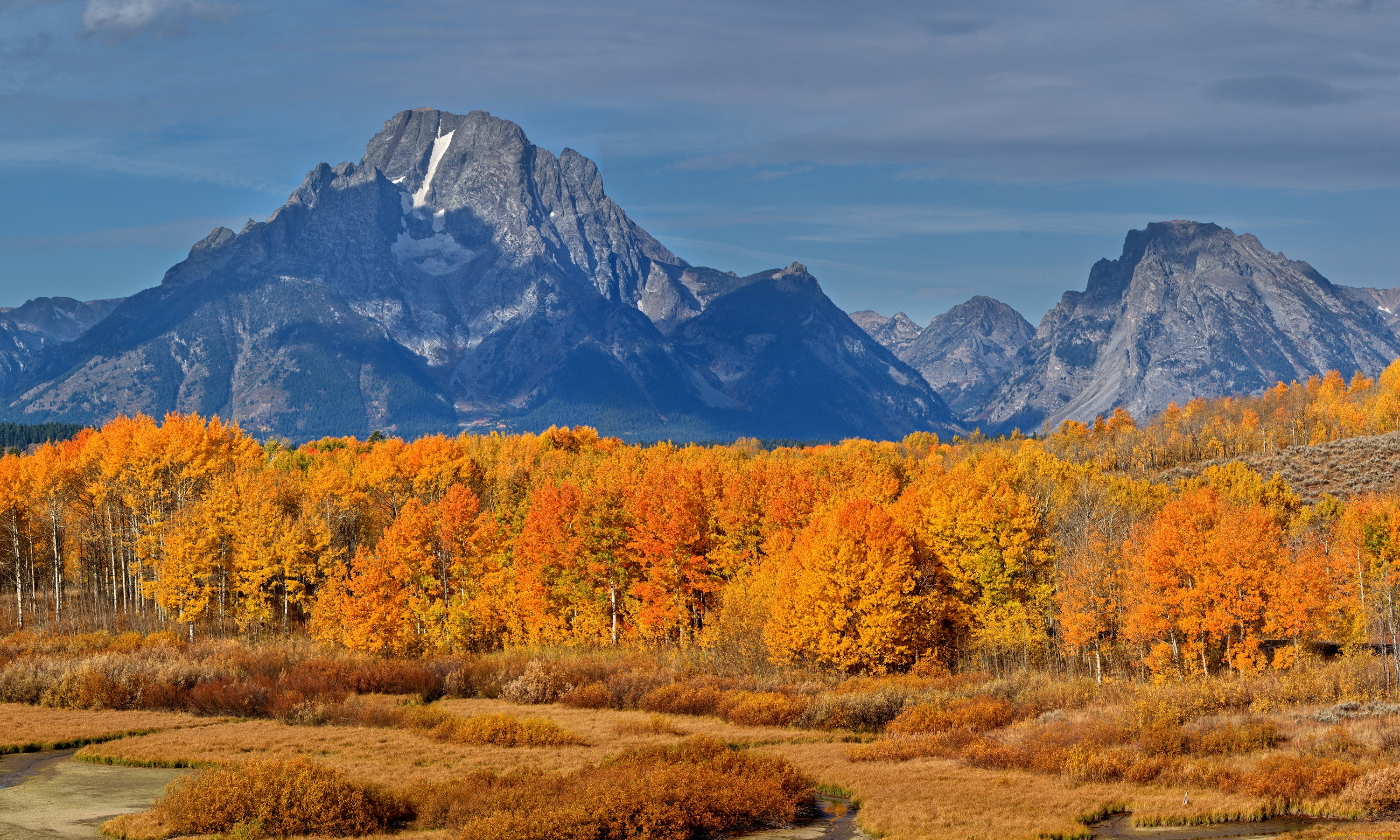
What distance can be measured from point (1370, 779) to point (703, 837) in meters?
23.1

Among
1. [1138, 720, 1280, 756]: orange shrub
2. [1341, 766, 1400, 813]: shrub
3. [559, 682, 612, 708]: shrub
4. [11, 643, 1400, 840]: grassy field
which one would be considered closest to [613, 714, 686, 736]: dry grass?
[11, 643, 1400, 840]: grassy field

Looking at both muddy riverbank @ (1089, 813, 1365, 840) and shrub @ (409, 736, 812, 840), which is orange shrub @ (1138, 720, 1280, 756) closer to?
muddy riverbank @ (1089, 813, 1365, 840)

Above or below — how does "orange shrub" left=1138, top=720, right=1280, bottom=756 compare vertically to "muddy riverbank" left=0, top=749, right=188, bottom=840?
below

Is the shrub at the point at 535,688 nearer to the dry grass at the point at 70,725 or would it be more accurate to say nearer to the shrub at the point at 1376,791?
the dry grass at the point at 70,725

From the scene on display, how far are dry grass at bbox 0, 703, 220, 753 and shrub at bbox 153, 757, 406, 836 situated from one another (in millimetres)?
18077

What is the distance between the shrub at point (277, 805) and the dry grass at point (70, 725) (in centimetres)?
1808

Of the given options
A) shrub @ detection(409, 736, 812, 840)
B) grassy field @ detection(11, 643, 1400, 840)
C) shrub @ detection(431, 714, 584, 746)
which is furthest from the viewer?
shrub @ detection(431, 714, 584, 746)

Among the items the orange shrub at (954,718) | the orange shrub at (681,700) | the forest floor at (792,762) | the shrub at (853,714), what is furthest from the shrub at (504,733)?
the orange shrub at (954,718)

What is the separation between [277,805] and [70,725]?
26.1 m

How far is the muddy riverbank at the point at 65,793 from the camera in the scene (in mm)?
36906

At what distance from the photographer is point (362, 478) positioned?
390ft

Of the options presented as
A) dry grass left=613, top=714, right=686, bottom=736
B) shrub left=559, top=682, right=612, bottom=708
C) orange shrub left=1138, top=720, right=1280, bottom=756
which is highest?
shrub left=559, top=682, right=612, bottom=708

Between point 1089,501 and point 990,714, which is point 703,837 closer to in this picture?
point 990,714

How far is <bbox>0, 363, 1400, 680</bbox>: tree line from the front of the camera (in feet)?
240
